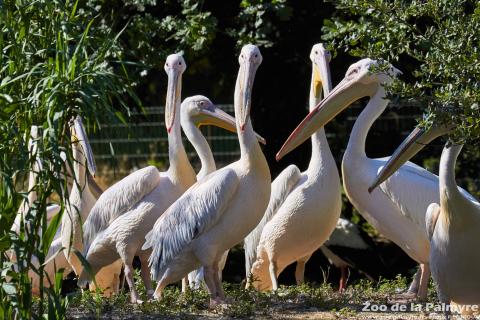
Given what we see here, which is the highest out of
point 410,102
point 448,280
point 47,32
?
point 47,32

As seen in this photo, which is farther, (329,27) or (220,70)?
(220,70)

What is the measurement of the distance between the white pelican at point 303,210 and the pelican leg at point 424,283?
0.92m

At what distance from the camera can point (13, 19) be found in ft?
20.1

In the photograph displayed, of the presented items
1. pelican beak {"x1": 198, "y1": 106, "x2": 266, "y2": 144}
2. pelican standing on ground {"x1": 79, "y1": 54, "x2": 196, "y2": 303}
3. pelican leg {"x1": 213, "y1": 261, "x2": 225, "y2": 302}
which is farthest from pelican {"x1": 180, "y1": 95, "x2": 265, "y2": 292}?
pelican leg {"x1": 213, "y1": 261, "x2": 225, "y2": 302}

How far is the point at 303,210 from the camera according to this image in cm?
907

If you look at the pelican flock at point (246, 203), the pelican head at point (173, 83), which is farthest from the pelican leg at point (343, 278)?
the pelican head at point (173, 83)

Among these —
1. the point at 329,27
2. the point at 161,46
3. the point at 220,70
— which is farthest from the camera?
the point at 220,70

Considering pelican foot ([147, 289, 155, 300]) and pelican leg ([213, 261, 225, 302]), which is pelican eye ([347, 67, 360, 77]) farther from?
pelican foot ([147, 289, 155, 300])

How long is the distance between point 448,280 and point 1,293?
110 inches

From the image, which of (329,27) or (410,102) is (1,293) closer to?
(410,102)

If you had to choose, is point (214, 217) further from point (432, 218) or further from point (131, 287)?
point (432, 218)

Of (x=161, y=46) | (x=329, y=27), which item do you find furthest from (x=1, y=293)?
(x=161, y=46)

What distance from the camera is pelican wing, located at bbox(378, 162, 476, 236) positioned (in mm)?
8578

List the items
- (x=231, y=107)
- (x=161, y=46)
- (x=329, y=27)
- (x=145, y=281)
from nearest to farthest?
(x=145, y=281) → (x=329, y=27) → (x=161, y=46) → (x=231, y=107)
